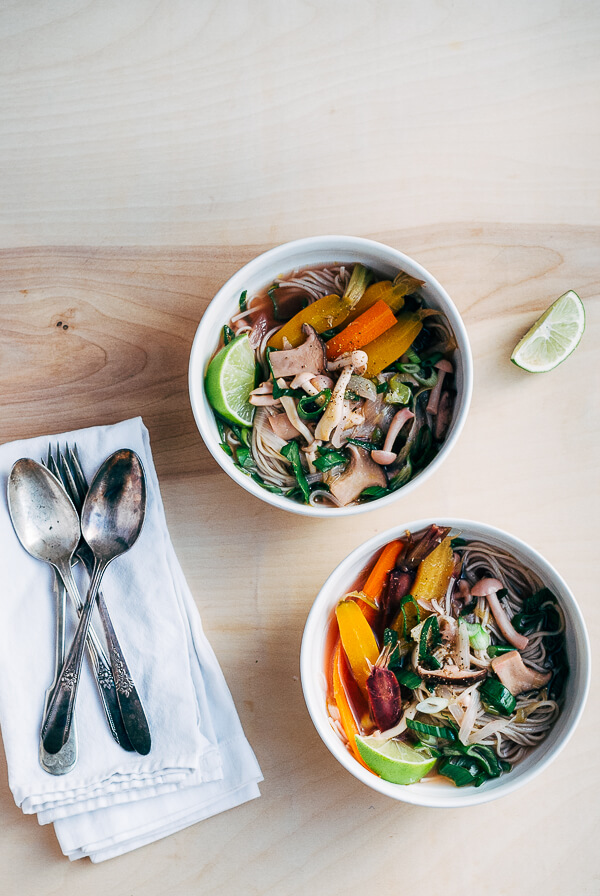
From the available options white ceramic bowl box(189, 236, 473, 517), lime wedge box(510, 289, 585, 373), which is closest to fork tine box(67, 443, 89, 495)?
white ceramic bowl box(189, 236, 473, 517)

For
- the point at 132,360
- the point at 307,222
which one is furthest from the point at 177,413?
the point at 307,222

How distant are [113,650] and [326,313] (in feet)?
2.60

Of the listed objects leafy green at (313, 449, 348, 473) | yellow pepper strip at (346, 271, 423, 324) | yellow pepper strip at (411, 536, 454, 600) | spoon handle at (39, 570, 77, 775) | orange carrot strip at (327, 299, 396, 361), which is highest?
yellow pepper strip at (346, 271, 423, 324)

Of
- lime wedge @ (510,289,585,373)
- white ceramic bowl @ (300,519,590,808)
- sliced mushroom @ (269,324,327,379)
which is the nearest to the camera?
white ceramic bowl @ (300,519,590,808)

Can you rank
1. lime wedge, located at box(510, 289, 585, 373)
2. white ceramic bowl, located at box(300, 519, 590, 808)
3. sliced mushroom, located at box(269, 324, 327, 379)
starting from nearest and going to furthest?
1. white ceramic bowl, located at box(300, 519, 590, 808)
2. sliced mushroom, located at box(269, 324, 327, 379)
3. lime wedge, located at box(510, 289, 585, 373)

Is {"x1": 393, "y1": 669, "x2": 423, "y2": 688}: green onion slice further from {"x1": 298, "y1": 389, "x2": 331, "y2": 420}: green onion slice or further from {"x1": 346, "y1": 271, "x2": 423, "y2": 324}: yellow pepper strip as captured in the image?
{"x1": 346, "y1": 271, "x2": 423, "y2": 324}: yellow pepper strip

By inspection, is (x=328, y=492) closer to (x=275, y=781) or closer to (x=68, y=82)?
(x=275, y=781)

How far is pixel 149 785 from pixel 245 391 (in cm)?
81

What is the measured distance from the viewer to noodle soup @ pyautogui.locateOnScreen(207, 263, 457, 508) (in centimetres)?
129

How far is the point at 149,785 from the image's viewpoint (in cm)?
136

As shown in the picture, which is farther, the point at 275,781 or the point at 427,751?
the point at 275,781

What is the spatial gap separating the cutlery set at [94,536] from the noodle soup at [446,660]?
1.38 feet

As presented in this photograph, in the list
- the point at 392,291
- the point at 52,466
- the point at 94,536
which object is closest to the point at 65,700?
the point at 94,536

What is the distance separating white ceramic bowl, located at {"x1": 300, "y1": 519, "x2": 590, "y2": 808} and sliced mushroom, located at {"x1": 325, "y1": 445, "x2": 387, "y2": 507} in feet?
0.36
